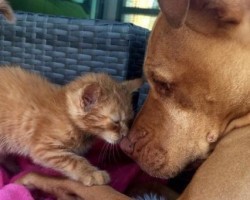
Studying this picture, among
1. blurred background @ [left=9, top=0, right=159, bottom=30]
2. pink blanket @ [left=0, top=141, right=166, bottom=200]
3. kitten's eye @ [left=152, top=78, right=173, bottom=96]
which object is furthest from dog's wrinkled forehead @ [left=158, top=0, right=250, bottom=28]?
blurred background @ [left=9, top=0, right=159, bottom=30]

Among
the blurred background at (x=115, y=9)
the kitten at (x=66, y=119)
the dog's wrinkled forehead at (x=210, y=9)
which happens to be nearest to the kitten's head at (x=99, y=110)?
the kitten at (x=66, y=119)

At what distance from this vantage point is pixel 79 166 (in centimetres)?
174

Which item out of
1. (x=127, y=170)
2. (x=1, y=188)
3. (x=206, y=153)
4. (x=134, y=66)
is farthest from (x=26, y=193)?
(x=134, y=66)

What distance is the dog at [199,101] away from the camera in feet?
4.79

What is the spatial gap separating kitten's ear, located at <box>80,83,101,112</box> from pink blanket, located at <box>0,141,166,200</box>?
22 centimetres

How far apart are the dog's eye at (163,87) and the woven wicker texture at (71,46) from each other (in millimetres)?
451

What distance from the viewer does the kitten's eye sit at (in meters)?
1.61

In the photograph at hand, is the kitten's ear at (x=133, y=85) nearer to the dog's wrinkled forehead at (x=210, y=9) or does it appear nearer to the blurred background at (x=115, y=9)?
the dog's wrinkled forehead at (x=210, y=9)

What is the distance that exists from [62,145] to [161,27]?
54 centimetres

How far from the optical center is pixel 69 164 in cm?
175

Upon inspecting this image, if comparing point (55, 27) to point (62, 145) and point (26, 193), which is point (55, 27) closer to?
point (62, 145)

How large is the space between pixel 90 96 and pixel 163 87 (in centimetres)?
30

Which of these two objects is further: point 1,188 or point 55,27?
point 55,27

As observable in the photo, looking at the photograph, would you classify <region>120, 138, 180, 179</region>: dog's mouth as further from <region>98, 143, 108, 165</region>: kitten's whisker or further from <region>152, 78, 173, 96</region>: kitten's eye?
<region>98, 143, 108, 165</region>: kitten's whisker
